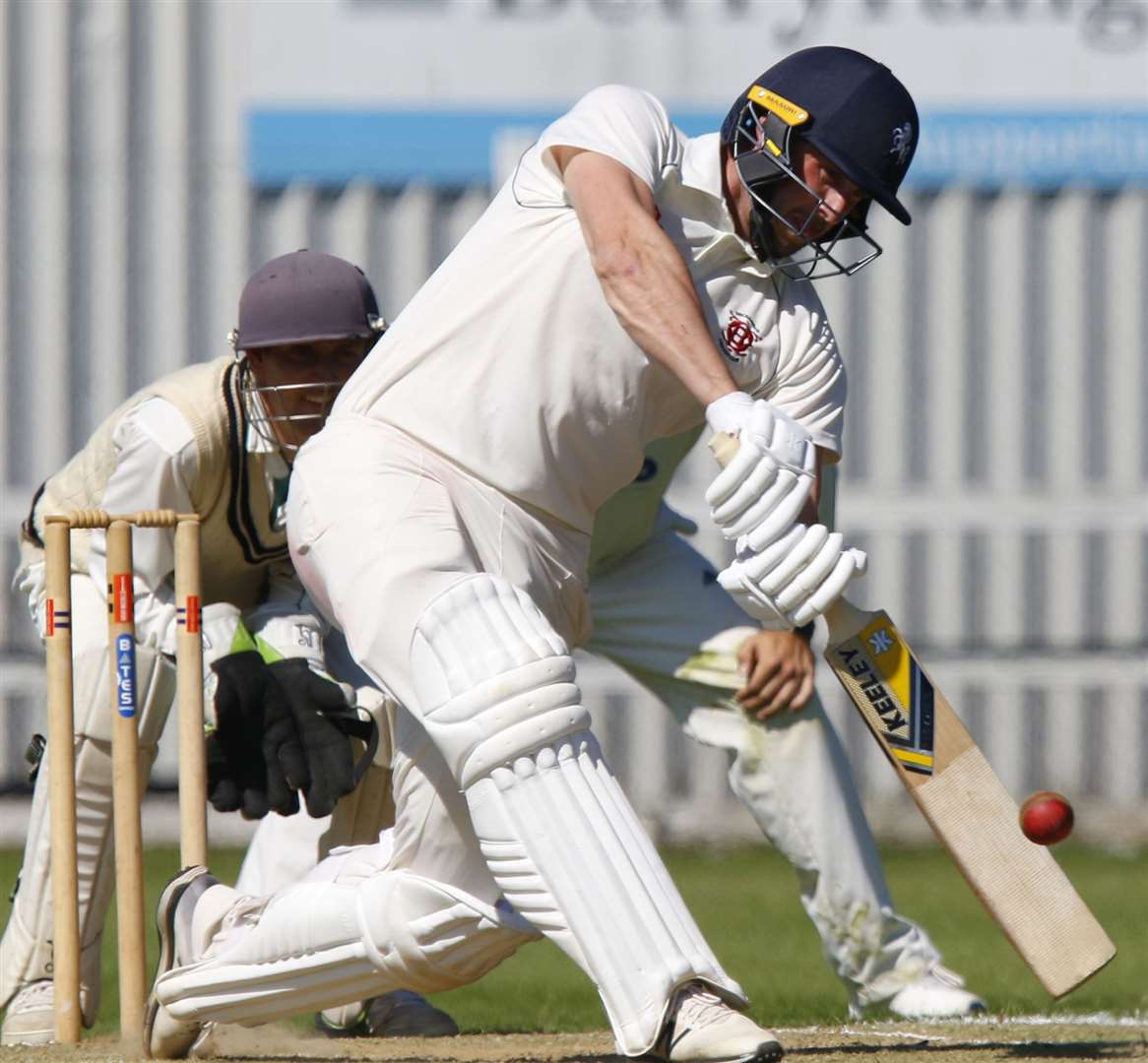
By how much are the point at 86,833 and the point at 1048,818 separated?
1.83 m

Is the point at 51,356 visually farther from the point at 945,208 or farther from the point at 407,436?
the point at 407,436

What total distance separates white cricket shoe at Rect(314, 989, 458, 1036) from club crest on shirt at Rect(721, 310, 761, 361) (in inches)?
55.4

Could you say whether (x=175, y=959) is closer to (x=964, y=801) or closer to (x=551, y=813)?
(x=551, y=813)

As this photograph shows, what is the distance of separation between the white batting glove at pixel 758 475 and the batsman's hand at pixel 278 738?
102 centimetres

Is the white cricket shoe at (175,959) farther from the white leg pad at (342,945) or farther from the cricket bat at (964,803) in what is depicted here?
the cricket bat at (964,803)

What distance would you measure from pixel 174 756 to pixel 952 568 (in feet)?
9.38

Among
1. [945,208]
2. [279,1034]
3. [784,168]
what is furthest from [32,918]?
[945,208]

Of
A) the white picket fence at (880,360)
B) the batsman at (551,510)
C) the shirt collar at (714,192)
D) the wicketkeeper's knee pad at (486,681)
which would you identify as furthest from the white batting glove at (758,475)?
the white picket fence at (880,360)

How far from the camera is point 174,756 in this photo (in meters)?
7.64

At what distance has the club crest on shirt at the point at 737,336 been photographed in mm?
3148

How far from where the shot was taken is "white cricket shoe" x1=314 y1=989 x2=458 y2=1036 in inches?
155

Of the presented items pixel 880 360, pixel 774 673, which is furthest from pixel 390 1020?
pixel 880 360

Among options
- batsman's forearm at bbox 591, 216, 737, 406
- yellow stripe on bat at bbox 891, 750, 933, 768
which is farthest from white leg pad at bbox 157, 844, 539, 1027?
batsman's forearm at bbox 591, 216, 737, 406

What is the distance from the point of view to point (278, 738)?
11.8 ft
